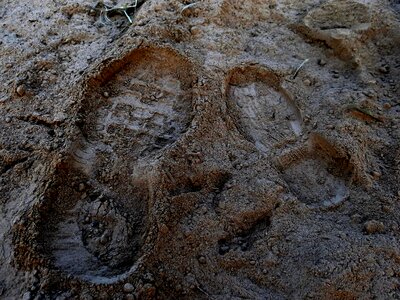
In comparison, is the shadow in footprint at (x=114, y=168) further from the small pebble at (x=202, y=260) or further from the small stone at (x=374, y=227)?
the small stone at (x=374, y=227)

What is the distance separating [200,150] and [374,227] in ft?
2.21

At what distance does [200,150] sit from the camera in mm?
1629

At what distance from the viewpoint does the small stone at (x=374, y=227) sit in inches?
58.0

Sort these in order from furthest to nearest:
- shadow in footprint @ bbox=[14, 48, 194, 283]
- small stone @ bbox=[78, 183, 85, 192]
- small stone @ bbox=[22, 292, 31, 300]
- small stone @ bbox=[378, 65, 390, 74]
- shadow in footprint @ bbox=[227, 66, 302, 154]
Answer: small stone @ bbox=[378, 65, 390, 74], shadow in footprint @ bbox=[227, 66, 302, 154], small stone @ bbox=[78, 183, 85, 192], shadow in footprint @ bbox=[14, 48, 194, 283], small stone @ bbox=[22, 292, 31, 300]

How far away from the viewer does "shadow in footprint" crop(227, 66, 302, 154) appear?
1743 millimetres

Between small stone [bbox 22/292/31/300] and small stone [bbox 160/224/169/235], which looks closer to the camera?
small stone [bbox 22/292/31/300]

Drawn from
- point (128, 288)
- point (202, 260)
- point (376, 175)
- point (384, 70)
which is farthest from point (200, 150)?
point (384, 70)

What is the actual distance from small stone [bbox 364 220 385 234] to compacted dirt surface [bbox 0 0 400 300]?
13 mm

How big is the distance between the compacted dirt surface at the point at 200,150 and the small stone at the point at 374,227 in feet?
0.04

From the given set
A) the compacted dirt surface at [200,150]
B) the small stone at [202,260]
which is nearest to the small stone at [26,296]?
the compacted dirt surface at [200,150]

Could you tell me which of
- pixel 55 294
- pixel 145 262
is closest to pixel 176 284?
pixel 145 262

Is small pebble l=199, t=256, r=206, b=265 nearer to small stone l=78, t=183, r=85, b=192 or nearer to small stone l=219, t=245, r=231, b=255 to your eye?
small stone l=219, t=245, r=231, b=255

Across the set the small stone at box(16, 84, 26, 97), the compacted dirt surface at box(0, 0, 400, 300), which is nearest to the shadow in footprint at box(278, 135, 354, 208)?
the compacted dirt surface at box(0, 0, 400, 300)

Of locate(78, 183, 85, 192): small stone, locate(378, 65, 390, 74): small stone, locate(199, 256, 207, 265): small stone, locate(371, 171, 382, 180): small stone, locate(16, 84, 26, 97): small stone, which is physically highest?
locate(16, 84, 26, 97): small stone
